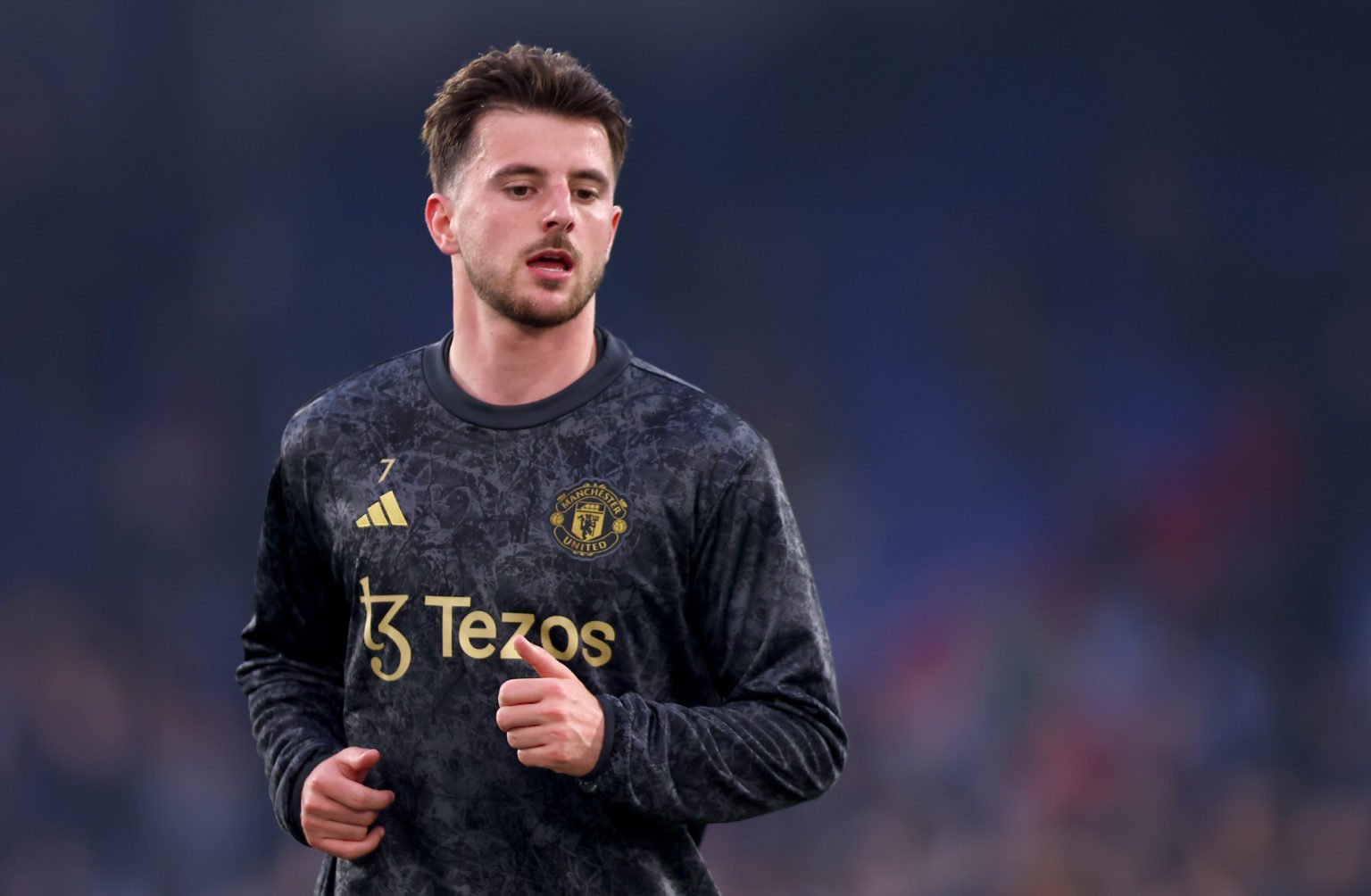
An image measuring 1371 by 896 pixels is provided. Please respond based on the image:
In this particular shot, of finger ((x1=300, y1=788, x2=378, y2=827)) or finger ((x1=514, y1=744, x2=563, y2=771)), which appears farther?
finger ((x1=300, y1=788, x2=378, y2=827))

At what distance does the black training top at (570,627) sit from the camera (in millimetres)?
1948

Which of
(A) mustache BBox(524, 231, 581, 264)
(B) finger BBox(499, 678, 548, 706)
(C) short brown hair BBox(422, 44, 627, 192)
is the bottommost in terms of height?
(B) finger BBox(499, 678, 548, 706)

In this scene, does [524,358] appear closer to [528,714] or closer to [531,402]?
[531,402]

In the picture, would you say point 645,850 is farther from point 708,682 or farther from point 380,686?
point 380,686

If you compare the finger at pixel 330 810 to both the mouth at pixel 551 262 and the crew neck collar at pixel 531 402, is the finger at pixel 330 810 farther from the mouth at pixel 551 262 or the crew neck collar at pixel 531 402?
the mouth at pixel 551 262

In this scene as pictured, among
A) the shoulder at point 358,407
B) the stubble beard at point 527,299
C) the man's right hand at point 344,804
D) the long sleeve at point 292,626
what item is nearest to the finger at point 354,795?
the man's right hand at point 344,804

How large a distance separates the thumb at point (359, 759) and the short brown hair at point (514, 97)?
70cm

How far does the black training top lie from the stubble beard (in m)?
0.09

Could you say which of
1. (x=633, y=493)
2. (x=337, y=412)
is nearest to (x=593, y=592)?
(x=633, y=493)

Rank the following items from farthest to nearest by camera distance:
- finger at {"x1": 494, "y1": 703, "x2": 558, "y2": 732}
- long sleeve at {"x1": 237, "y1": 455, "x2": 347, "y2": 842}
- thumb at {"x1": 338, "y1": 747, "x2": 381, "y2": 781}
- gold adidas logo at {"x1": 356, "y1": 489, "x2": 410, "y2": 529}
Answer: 1. long sleeve at {"x1": 237, "y1": 455, "x2": 347, "y2": 842}
2. gold adidas logo at {"x1": 356, "y1": 489, "x2": 410, "y2": 529}
3. thumb at {"x1": 338, "y1": 747, "x2": 381, "y2": 781}
4. finger at {"x1": 494, "y1": 703, "x2": 558, "y2": 732}

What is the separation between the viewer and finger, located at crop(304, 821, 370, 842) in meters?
1.96

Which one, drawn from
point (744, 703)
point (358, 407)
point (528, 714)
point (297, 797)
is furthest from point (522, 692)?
point (358, 407)

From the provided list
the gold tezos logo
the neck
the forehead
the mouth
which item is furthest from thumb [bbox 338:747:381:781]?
the forehead

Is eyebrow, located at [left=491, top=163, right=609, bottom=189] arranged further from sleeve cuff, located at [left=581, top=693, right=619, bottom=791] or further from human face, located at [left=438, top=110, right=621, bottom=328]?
sleeve cuff, located at [left=581, top=693, right=619, bottom=791]
